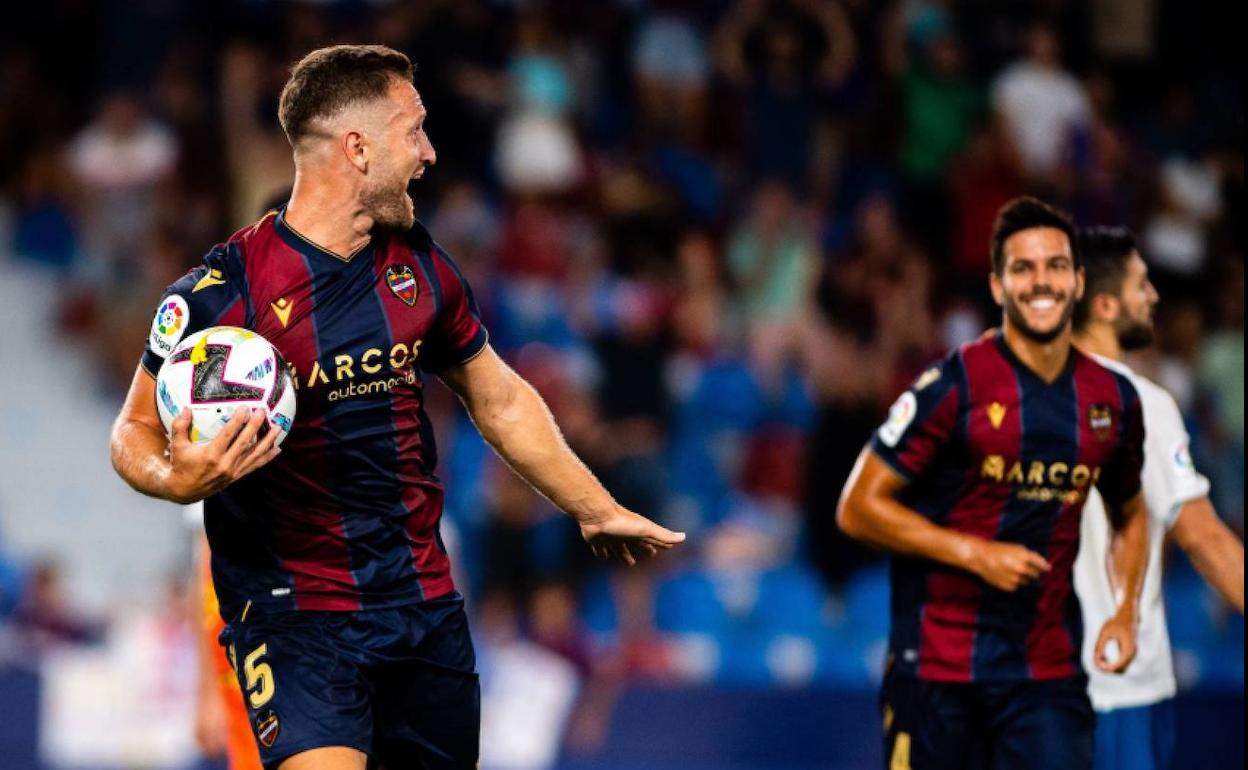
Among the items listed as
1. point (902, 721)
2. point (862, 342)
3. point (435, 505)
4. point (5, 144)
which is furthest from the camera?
point (5, 144)

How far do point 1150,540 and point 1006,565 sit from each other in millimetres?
770

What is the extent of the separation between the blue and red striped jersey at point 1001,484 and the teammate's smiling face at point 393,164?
1719 millimetres

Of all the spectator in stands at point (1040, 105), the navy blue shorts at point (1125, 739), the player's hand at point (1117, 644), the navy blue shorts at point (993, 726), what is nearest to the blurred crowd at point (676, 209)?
the spectator in stands at point (1040, 105)

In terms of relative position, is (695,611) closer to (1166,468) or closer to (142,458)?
(1166,468)

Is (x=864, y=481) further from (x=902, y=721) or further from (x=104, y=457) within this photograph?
(x=104, y=457)

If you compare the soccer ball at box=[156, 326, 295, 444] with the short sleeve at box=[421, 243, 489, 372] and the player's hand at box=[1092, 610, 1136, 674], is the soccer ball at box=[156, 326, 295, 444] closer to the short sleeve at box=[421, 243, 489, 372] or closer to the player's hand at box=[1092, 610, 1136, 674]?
the short sleeve at box=[421, 243, 489, 372]

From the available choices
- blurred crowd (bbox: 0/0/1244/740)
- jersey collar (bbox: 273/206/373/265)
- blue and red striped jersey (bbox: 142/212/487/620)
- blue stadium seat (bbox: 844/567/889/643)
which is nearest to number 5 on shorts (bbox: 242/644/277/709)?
blue and red striped jersey (bbox: 142/212/487/620)

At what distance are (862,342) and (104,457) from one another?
15.3 feet

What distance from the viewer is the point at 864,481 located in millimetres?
5336

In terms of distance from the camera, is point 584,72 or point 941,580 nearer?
point 941,580

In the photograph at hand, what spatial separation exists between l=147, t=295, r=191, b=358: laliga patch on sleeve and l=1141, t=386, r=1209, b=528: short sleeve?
3.03 meters

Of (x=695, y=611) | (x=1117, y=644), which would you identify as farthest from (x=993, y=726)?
(x=695, y=611)

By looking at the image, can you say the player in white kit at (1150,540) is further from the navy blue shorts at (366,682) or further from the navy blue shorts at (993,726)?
the navy blue shorts at (366,682)

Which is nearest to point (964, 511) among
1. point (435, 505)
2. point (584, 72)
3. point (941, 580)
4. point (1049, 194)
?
point (941, 580)
